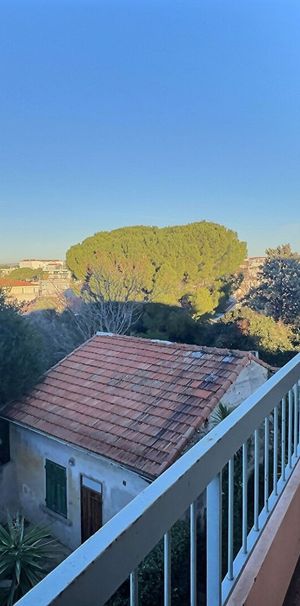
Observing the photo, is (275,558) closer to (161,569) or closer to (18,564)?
(161,569)

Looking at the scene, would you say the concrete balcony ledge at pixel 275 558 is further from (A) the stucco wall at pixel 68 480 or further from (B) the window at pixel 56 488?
(B) the window at pixel 56 488

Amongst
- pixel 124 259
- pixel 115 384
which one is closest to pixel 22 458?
pixel 115 384

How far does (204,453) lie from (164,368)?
7.21 m

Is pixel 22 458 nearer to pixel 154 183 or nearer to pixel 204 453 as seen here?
pixel 204 453

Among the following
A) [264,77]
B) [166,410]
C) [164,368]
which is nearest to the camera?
[166,410]

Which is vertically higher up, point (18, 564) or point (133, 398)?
point (133, 398)

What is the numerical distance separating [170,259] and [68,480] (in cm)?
1082

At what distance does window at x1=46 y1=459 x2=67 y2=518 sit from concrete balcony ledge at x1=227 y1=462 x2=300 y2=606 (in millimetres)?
6235

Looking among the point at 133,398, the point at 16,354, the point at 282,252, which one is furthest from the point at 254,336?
the point at 16,354

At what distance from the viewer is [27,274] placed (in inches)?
712

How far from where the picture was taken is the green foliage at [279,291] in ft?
50.0

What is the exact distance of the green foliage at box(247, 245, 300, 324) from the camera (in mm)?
15227

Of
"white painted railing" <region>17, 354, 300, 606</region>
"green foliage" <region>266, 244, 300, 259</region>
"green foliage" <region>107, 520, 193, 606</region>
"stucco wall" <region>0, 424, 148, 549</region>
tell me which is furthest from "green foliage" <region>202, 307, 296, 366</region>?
"white painted railing" <region>17, 354, 300, 606</region>

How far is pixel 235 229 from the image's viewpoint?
58.3ft
